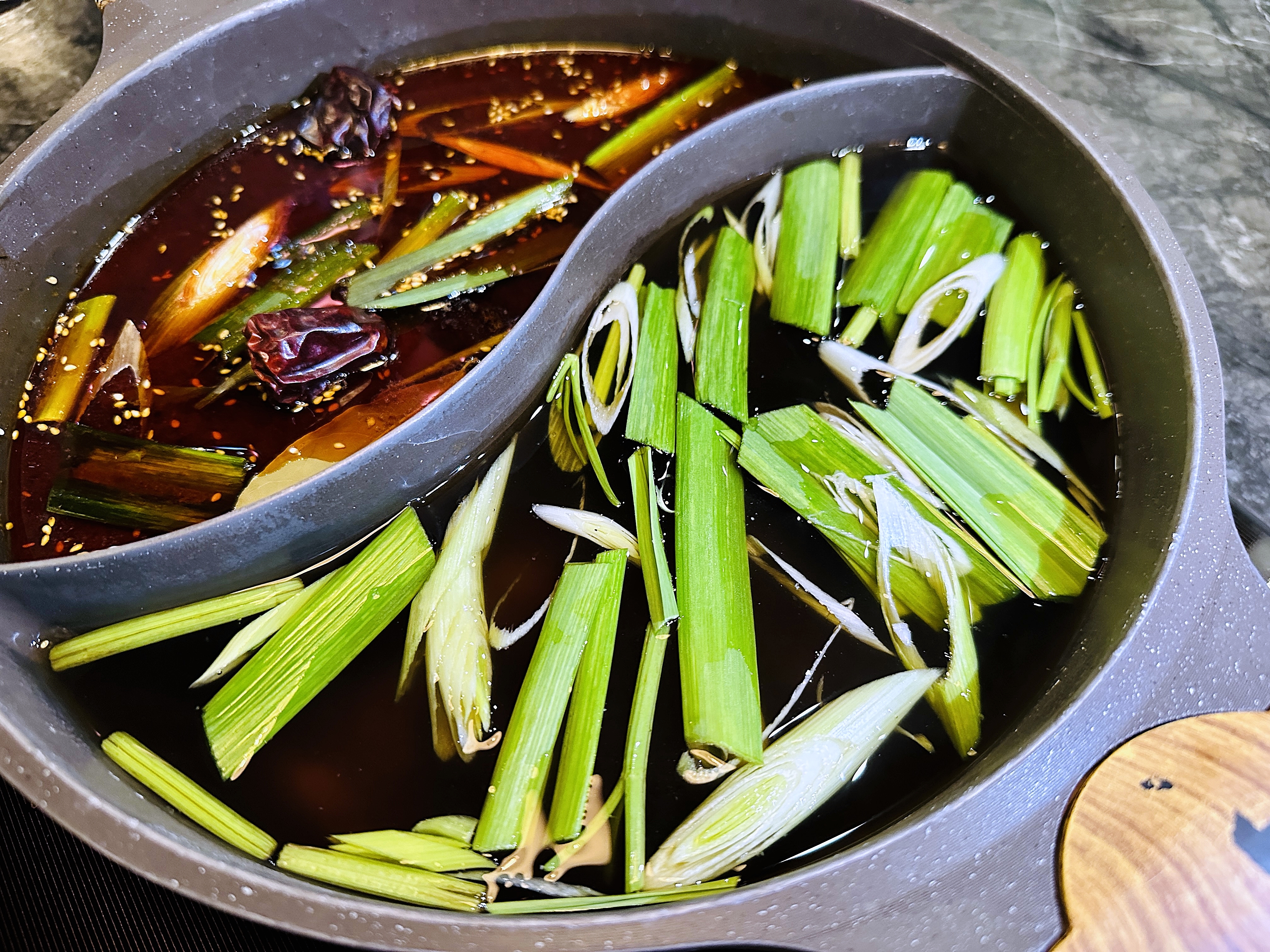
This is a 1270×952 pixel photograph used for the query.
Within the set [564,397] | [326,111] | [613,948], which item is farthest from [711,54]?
[613,948]

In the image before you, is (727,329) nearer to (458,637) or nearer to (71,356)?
(458,637)

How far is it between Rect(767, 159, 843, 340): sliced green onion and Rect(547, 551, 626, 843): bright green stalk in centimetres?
74

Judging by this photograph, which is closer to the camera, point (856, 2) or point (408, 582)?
point (408, 582)

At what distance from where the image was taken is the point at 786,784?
1248 mm

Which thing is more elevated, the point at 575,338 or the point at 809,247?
the point at 809,247

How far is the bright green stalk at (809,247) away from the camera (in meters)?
1.73

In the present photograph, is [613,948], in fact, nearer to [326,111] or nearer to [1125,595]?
[1125,595]

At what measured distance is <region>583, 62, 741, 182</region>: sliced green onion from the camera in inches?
78.7

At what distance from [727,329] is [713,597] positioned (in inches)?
25.1

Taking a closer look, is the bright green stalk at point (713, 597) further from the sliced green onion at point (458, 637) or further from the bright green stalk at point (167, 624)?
the bright green stalk at point (167, 624)

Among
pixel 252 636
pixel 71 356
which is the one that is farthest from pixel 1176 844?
pixel 71 356

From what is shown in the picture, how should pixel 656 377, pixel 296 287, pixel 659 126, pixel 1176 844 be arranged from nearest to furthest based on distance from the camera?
pixel 1176 844
pixel 656 377
pixel 296 287
pixel 659 126

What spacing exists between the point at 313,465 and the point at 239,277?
2.01 feet

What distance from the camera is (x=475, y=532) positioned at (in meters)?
1.46
